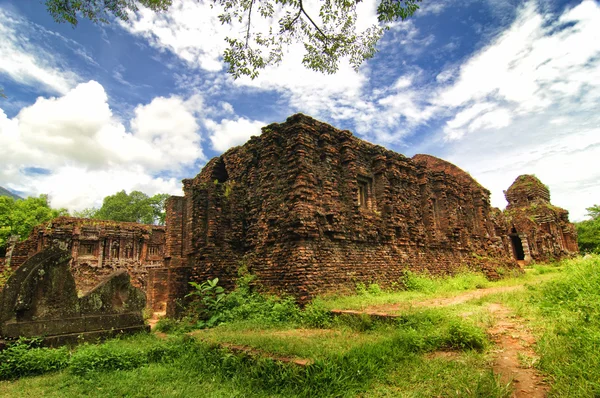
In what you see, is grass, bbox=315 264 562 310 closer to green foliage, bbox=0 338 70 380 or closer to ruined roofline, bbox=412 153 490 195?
green foliage, bbox=0 338 70 380

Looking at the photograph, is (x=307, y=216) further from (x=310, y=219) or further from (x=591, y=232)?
(x=591, y=232)

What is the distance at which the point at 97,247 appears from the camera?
70.9ft

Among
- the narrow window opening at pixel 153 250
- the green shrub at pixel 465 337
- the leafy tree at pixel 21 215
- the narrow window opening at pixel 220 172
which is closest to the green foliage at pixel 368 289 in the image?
the green shrub at pixel 465 337

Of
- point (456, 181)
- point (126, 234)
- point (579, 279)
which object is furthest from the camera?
point (126, 234)

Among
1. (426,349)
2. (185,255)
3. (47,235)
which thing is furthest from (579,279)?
(47,235)

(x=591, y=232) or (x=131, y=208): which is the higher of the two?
(x=131, y=208)

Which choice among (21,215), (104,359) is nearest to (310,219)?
(104,359)

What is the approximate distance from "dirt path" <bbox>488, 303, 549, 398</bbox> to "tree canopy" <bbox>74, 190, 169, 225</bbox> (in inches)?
1770

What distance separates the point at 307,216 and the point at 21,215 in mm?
35400

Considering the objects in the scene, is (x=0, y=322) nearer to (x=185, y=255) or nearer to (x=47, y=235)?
(x=185, y=255)

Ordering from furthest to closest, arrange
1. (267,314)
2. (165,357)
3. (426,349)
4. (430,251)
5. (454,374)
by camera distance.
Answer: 1. (430,251)
2. (267,314)
3. (165,357)
4. (426,349)
5. (454,374)

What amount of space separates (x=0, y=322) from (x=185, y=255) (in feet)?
16.1

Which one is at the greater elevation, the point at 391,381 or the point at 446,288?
the point at 446,288

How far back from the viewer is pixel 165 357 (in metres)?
5.71
